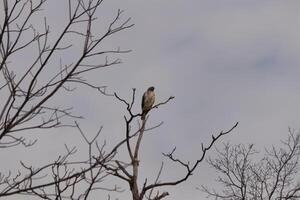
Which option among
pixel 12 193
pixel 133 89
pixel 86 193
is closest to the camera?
pixel 12 193

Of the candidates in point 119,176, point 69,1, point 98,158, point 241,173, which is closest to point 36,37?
point 69,1

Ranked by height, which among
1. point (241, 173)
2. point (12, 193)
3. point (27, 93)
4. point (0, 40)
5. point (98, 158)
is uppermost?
point (241, 173)

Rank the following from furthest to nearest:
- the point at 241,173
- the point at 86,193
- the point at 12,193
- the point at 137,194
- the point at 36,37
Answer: the point at 241,173 → the point at 137,194 → the point at 36,37 → the point at 86,193 → the point at 12,193

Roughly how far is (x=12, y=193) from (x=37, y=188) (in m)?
0.15

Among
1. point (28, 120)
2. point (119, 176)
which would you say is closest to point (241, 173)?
point (119, 176)

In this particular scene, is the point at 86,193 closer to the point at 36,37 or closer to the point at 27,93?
the point at 27,93

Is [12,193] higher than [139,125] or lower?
lower

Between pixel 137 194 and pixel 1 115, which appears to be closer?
pixel 1 115

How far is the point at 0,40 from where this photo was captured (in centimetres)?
348

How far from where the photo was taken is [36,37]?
12.4ft

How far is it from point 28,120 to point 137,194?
56.9 inches

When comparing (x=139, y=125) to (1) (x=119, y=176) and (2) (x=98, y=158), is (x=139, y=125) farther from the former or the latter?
(2) (x=98, y=158)

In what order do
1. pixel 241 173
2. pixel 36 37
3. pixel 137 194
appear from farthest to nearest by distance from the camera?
pixel 241 173 → pixel 137 194 → pixel 36 37

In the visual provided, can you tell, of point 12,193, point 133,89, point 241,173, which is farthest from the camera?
point 241,173
